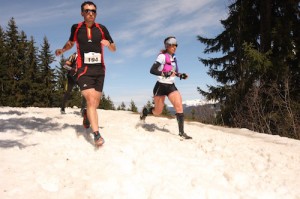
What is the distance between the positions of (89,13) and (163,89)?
94.1 inches

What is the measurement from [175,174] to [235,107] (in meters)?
14.7

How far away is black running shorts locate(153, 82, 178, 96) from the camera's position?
22.5 ft

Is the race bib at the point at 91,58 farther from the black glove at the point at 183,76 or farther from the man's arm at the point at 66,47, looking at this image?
the black glove at the point at 183,76

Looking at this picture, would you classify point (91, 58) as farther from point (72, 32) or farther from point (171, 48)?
point (171, 48)

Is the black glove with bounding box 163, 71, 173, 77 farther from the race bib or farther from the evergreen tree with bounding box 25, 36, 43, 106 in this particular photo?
the evergreen tree with bounding box 25, 36, 43, 106

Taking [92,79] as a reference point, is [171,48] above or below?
above

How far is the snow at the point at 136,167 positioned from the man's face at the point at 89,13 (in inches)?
84.7

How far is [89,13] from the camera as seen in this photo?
17.7ft

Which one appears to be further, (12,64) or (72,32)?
(12,64)

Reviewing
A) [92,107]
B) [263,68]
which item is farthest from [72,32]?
[263,68]

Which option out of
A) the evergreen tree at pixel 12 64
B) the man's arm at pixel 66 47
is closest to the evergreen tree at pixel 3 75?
the evergreen tree at pixel 12 64

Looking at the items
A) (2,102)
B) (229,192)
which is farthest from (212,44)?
(2,102)

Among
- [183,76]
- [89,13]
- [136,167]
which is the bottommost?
[136,167]

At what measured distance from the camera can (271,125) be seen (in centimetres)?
1773
